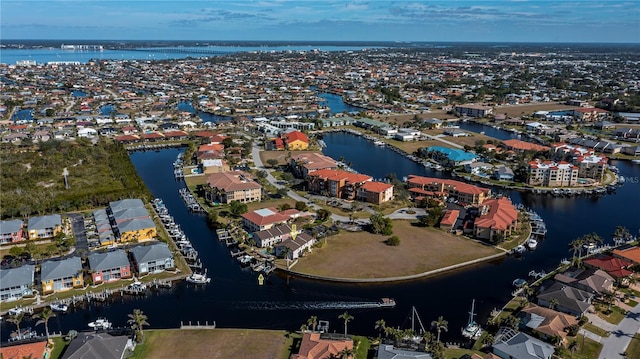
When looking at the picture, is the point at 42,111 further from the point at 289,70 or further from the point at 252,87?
the point at 289,70

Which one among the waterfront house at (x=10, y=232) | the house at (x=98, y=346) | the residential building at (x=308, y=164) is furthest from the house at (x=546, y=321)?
the waterfront house at (x=10, y=232)

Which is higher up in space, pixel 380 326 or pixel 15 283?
pixel 15 283

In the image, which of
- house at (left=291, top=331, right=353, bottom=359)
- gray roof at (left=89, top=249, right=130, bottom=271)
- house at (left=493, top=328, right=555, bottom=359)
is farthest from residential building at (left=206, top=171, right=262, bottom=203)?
house at (left=493, top=328, right=555, bottom=359)

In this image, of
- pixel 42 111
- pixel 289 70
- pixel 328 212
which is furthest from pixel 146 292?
pixel 289 70

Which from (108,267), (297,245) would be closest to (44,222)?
(108,267)

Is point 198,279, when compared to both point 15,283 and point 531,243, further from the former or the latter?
point 531,243

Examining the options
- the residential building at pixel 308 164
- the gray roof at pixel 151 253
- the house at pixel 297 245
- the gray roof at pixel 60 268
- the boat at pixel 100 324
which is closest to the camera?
the boat at pixel 100 324

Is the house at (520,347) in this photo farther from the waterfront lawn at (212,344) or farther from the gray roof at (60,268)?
the gray roof at (60,268)

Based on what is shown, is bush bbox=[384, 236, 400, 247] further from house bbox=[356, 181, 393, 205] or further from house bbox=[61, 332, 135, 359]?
house bbox=[61, 332, 135, 359]
